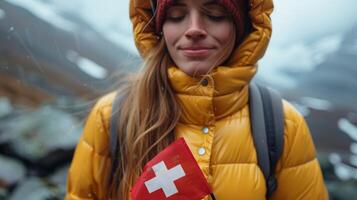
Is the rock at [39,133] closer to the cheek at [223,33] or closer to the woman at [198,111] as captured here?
the woman at [198,111]

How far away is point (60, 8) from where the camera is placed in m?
2.62

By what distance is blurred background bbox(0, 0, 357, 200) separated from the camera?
2539 millimetres

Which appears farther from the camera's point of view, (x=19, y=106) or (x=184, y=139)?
(x=19, y=106)

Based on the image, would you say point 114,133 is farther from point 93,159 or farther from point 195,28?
point 195,28

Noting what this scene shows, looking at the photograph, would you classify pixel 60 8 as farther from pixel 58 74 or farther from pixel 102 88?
pixel 102 88

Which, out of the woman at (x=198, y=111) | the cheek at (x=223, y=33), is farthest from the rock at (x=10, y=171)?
the cheek at (x=223, y=33)

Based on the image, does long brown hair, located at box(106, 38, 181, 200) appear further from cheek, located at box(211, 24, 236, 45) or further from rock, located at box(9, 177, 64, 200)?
rock, located at box(9, 177, 64, 200)

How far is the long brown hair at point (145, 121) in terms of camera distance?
1.42 meters

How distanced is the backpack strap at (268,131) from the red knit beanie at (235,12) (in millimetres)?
203

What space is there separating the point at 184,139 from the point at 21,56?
151 centimetres

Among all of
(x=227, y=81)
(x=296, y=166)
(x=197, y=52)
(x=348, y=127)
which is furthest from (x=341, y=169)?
(x=197, y=52)

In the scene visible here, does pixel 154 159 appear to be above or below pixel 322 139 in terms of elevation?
above

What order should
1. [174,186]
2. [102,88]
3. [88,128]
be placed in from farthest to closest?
[102,88] → [88,128] → [174,186]

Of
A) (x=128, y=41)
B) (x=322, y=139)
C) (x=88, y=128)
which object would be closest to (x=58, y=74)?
(x=128, y=41)
